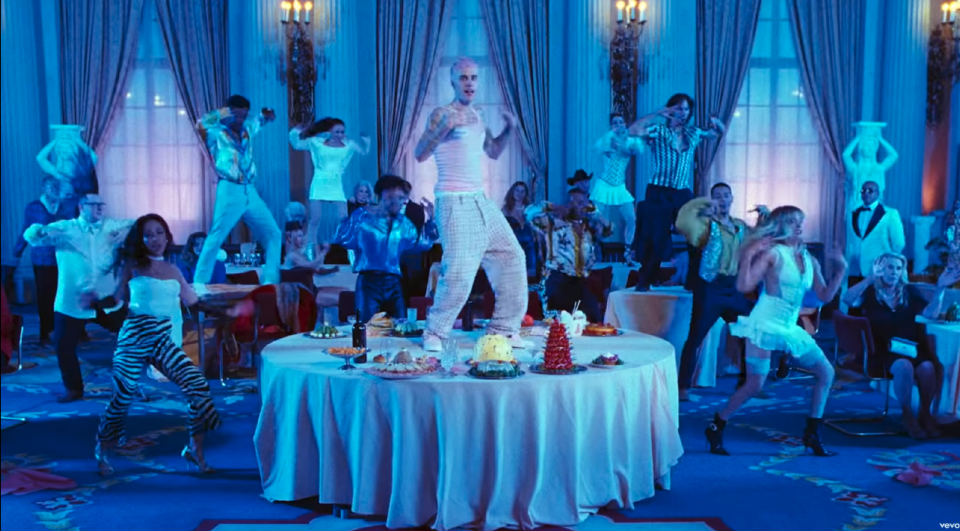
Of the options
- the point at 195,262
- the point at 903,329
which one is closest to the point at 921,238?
the point at 903,329

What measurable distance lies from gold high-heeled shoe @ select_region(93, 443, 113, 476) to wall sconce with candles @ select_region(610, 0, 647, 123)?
8765 mm

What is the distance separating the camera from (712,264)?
659 cm

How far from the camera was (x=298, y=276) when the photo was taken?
8.43 meters

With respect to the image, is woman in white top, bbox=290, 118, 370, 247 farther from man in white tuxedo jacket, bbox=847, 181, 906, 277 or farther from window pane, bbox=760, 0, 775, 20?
window pane, bbox=760, 0, 775, 20

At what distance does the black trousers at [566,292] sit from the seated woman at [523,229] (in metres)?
1.20

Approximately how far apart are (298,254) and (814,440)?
5125mm

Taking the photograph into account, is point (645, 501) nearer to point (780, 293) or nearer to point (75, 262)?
point (780, 293)

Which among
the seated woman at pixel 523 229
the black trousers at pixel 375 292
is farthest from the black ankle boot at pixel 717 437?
the seated woman at pixel 523 229

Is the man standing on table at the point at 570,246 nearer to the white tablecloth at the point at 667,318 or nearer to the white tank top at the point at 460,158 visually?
the white tablecloth at the point at 667,318

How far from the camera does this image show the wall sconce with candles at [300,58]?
12336mm

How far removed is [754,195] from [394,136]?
16.1 feet

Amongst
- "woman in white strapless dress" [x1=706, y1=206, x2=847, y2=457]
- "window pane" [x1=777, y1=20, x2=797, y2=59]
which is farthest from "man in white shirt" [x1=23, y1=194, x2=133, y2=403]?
"window pane" [x1=777, y1=20, x2=797, y2=59]

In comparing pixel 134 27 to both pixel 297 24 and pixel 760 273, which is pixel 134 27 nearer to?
pixel 297 24

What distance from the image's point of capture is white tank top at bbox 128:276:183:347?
4832 mm
